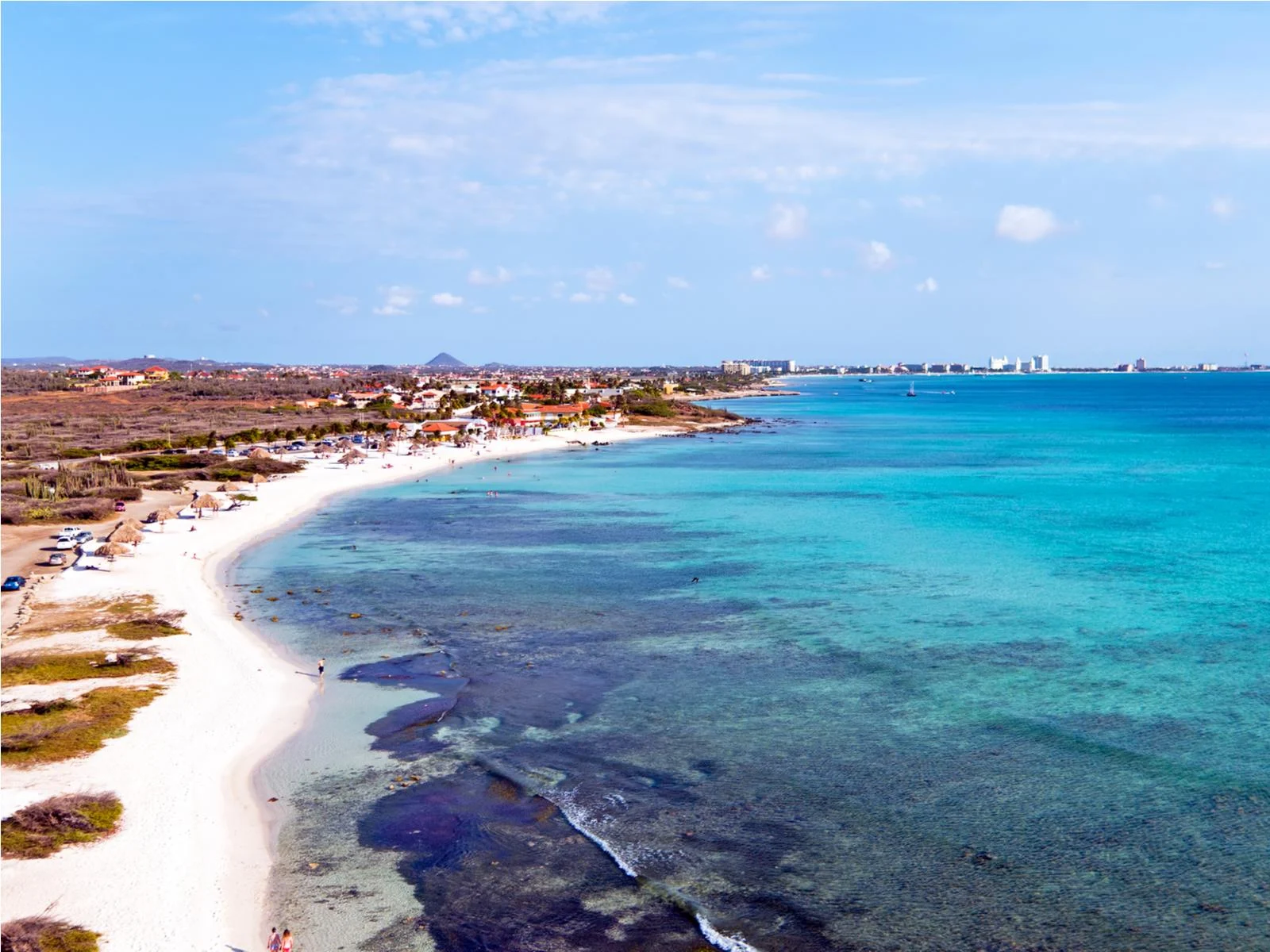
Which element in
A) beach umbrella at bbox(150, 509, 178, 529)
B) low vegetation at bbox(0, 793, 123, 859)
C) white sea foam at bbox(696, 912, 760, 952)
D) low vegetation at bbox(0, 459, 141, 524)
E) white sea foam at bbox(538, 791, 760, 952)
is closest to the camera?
white sea foam at bbox(696, 912, 760, 952)

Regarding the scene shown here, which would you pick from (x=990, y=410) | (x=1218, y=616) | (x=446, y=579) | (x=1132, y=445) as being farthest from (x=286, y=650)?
(x=990, y=410)

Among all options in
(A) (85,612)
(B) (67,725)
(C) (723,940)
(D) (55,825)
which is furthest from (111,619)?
(C) (723,940)

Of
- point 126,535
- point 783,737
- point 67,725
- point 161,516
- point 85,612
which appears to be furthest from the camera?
point 161,516

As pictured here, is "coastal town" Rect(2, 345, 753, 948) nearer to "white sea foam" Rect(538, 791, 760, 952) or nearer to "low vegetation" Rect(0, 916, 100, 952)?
"low vegetation" Rect(0, 916, 100, 952)

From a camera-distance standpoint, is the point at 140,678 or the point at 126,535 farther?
the point at 126,535

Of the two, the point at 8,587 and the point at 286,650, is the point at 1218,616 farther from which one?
the point at 8,587

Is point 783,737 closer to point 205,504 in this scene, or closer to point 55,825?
point 55,825

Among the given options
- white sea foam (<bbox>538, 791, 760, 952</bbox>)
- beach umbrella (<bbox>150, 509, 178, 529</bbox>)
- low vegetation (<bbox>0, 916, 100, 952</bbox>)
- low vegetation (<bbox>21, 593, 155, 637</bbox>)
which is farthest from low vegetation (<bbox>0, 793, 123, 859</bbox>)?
beach umbrella (<bbox>150, 509, 178, 529</bbox>)

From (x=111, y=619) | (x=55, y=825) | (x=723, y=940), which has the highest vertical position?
(x=111, y=619)
